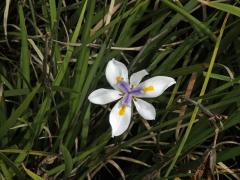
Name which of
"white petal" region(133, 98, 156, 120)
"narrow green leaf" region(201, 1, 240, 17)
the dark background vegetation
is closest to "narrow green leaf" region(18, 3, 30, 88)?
the dark background vegetation

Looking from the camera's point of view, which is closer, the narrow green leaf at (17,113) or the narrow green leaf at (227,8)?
the narrow green leaf at (17,113)

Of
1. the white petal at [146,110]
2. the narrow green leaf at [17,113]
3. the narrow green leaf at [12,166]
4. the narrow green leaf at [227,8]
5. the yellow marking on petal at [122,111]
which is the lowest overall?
the narrow green leaf at [12,166]

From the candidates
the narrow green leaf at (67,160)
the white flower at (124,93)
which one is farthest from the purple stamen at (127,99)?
the narrow green leaf at (67,160)

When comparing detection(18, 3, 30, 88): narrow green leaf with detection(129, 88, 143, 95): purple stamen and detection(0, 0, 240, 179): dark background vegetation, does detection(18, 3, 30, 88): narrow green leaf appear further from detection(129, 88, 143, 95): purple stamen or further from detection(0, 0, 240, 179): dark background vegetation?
detection(129, 88, 143, 95): purple stamen

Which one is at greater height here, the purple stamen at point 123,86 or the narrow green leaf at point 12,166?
the purple stamen at point 123,86

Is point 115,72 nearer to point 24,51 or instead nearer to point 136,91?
point 136,91

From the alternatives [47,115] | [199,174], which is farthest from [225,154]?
[47,115]

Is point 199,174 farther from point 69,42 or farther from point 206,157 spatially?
point 69,42

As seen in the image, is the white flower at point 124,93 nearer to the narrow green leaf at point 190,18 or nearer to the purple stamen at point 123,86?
the purple stamen at point 123,86

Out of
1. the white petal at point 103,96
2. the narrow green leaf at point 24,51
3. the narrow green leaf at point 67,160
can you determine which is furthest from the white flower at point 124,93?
the narrow green leaf at point 24,51
